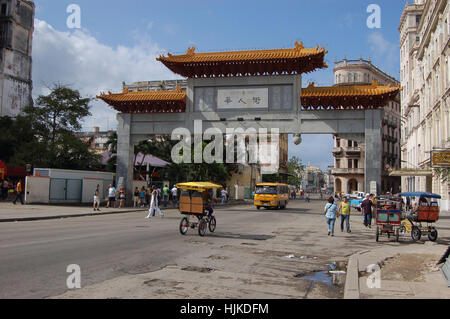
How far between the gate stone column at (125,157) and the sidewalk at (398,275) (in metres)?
25.3

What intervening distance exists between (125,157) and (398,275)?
28468 mm

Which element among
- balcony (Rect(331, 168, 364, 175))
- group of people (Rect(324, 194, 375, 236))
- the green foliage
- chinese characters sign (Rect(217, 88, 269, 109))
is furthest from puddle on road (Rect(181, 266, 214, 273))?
balcony (Rect(331, 168, 364, 175))

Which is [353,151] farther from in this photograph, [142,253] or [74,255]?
[74,255]

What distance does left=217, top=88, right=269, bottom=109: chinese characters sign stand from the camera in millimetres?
31438

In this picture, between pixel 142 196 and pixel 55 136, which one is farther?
pixel 55 136

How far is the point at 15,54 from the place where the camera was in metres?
56.7

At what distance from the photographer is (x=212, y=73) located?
32875 millimetres

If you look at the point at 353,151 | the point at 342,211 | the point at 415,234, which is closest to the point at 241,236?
the point at 342,211

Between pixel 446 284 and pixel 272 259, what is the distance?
13.4 feet

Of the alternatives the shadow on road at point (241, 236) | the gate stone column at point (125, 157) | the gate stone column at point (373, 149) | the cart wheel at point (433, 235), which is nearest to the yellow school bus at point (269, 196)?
the gate stone column at point (373, 149)

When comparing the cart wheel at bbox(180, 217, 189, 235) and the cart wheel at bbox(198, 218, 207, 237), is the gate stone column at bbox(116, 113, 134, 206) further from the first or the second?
the cart wheel at bbox(198, 218, 207, 237)

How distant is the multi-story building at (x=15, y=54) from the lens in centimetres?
5516

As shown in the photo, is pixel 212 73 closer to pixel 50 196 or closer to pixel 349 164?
pixel 50 196
